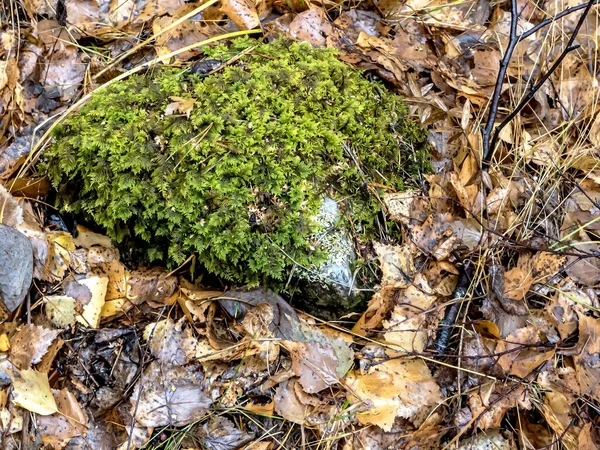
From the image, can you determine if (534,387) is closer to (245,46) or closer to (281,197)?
(281,197)

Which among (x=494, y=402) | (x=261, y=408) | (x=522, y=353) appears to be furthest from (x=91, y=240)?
(x=522, y=353)

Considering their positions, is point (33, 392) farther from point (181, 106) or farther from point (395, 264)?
point (395, 264)

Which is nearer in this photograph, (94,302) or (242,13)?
(94,302)

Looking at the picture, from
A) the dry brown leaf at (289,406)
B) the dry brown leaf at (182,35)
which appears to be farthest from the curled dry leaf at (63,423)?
the dry brown leaf at (182,35)

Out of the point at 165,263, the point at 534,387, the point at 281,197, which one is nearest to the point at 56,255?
the point at 165,263

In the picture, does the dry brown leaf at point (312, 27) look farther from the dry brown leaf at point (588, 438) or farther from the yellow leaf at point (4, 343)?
the dry brown leaf at point (588, 438)

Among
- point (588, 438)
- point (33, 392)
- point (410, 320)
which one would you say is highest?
point (33, 392)

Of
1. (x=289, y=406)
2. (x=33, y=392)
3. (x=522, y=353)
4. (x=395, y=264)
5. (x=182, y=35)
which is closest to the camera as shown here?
(x=33, y=392)
